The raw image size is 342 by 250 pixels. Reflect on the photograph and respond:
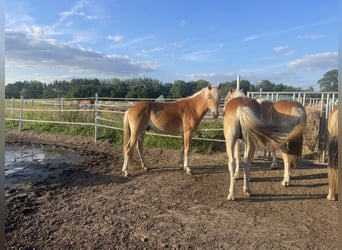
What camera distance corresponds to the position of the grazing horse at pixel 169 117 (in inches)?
179

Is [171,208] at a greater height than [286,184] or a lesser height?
lesser

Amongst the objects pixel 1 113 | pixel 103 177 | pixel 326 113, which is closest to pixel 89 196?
pixel 103 177

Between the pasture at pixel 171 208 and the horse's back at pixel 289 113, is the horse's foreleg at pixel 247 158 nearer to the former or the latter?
the pasture at pixel 171 208

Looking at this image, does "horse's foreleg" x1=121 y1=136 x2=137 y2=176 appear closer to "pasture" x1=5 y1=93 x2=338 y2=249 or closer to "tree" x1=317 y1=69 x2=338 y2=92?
"pasture" x1=5 y1=93 x2=338 y2=249

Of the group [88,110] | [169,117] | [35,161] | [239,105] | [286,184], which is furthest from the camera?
[88,110]

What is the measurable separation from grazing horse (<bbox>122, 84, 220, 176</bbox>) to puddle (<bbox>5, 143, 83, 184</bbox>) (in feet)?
5.03

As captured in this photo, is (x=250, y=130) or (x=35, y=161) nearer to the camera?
(x=250, y=130)

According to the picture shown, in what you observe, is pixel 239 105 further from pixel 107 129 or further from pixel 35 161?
pixel 107 129

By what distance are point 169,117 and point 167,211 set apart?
2.06 meters

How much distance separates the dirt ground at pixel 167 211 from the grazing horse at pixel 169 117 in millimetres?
575

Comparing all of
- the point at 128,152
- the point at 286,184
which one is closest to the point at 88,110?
the point at 128,152

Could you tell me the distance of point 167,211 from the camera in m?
3.03

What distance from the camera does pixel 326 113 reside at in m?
4.92

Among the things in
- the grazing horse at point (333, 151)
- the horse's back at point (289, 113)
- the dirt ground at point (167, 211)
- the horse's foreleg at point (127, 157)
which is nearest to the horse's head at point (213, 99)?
the horse's back at point (289, 113)
